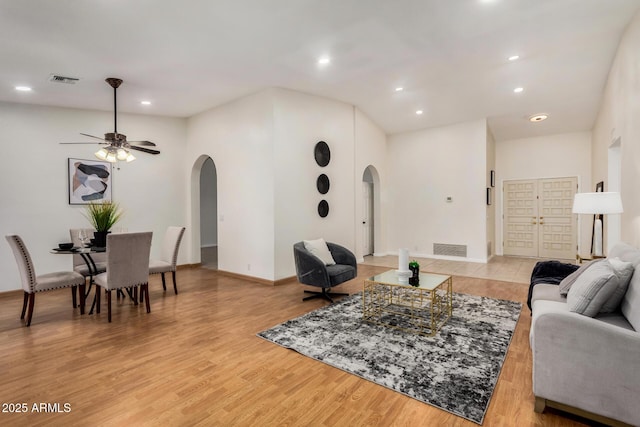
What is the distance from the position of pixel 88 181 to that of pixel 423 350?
19.2 ft

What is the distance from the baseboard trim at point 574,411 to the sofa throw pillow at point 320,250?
285 centimetres

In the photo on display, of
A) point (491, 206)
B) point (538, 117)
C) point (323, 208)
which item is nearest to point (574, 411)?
point (323, 208)

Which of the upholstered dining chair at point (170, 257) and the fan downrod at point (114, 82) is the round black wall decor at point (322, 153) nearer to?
the upholstered dining chair at point (170, 257)

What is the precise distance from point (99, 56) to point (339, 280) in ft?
12.7

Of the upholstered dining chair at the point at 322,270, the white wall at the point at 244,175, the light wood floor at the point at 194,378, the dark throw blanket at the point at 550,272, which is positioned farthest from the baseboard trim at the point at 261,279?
the dark throw blanket at the point at 550,272

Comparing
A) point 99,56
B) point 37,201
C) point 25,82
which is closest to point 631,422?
point 99,56

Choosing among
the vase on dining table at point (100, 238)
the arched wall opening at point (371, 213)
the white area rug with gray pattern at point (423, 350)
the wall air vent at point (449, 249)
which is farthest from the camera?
the arched wall opening at point (371, 213)

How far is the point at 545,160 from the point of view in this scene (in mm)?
7637

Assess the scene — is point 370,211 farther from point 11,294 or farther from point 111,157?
point 11,294

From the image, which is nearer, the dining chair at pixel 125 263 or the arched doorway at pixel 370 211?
the dining chair at pixel 125 263

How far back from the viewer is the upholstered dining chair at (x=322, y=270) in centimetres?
406

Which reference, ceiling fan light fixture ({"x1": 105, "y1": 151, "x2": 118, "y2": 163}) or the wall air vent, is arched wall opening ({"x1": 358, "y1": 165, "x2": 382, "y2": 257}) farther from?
ceiling fan light fixture ({"x1": 105, "y1": 151, "x2": 118, "y2": 163})

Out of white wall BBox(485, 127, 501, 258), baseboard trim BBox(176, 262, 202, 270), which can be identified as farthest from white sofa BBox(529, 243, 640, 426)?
baseboard trim BBox(176, 262, 202, 270)

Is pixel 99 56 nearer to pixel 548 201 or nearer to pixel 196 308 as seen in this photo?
pixel 196 308
